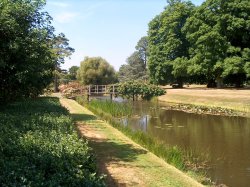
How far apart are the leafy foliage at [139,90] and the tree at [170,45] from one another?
4282 mm

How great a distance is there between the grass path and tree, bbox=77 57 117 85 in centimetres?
5942

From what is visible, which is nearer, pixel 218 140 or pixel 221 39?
pixel 218 140

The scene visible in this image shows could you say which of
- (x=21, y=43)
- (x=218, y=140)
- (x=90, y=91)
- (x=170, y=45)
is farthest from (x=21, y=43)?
(x=170, y=45)

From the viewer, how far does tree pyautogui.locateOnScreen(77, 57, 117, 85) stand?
7544cm

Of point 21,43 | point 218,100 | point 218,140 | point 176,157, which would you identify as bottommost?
point 218,140

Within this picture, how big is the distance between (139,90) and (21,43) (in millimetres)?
41873

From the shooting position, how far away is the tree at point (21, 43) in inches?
489

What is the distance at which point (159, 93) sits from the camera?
52750 millimetres

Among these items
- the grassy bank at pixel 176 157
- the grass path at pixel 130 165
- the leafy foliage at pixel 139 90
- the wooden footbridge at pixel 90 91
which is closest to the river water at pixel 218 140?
the grassy bank at pixel 176 157

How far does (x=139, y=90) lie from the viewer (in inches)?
2140

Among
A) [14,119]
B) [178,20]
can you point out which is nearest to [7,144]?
[14,119]

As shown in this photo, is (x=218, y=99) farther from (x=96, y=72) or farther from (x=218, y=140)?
(x=96, y=72)

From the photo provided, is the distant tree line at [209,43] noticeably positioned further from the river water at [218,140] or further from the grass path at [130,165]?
the grass path at [130,165]

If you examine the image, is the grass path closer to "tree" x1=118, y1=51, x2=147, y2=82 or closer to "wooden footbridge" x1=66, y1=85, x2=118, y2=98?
"wooden footbridge" x1=66, y1=85, x2=118, y2=98
